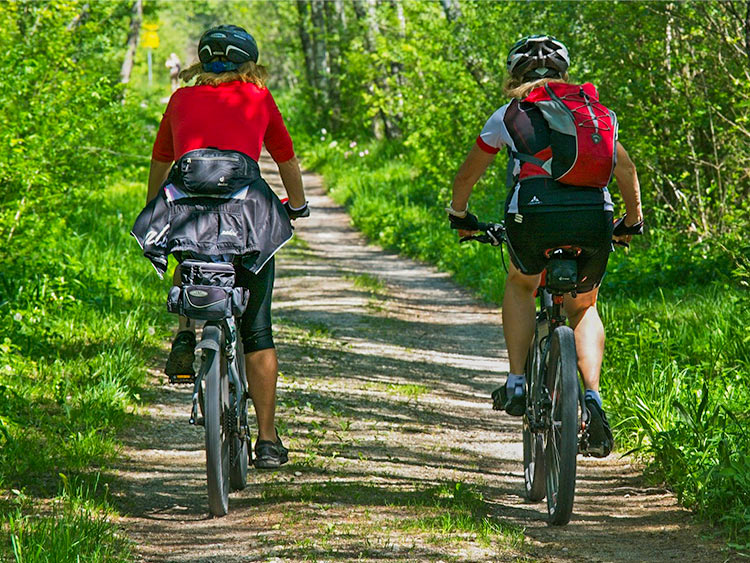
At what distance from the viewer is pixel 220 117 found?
169 inches

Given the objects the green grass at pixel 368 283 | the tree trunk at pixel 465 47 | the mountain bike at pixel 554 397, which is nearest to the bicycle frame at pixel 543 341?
the mountain bike at pixel 554 397

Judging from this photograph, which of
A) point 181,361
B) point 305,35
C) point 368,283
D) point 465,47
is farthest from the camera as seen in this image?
point 305,35

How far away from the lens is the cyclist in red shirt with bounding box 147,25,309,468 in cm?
430

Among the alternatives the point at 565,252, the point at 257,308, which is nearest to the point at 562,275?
the point at 565,252

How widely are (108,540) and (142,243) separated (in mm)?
1225

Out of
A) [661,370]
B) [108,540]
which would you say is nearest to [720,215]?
[661,370]

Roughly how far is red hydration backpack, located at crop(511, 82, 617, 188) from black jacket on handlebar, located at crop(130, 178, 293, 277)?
119 centimetres

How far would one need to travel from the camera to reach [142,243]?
4.20 meters

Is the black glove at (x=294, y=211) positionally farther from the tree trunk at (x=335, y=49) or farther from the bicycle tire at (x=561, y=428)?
the tree trunk at (x=335, y=49)

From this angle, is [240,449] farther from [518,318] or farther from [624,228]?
[624,228]

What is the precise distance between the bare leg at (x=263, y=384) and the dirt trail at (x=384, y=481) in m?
0.31

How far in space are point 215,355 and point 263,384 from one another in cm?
56

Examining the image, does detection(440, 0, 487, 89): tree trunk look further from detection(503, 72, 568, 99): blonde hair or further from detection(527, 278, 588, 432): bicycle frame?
detection(527, 278, 588, 432): bicycle frame

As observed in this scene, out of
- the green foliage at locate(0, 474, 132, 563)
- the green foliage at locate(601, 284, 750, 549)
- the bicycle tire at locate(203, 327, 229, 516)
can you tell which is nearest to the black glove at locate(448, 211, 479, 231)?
the bicycle tire at locate(203, 327, 229, 516)
